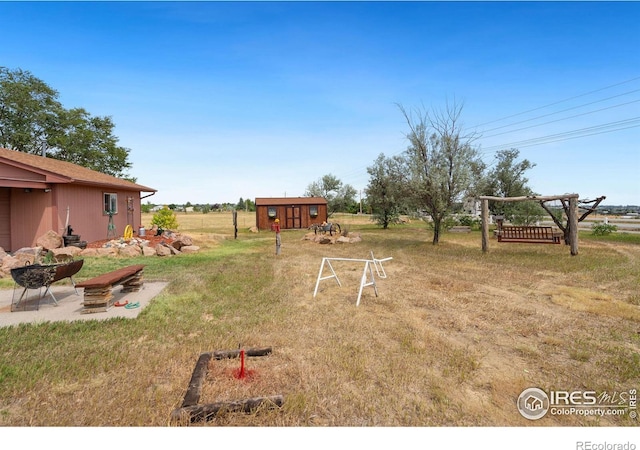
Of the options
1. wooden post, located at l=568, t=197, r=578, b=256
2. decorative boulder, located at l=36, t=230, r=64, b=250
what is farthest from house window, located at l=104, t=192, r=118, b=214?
wooden post, located at l=568, t=197, r=578, b=256

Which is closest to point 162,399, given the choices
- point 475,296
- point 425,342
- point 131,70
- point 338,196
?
point 425,342

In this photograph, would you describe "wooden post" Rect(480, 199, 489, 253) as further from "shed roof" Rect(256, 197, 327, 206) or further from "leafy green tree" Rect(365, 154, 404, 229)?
"shed roof" Rect(256, 197, 327, 206)

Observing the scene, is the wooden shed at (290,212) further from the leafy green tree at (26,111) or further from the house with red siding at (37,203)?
the leafy green tree at (26,111)

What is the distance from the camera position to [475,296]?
262 inches

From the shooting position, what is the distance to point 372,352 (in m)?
3.99

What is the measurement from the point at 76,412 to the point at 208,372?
1154 millimetres

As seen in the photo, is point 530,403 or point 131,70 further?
point 131,70

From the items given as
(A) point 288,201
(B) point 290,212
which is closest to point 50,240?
(B) point 290,212

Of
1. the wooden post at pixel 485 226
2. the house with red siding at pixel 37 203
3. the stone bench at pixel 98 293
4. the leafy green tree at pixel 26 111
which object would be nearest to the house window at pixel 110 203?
the house with red siding at pixel 37 203

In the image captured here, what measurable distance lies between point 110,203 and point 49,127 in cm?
1840

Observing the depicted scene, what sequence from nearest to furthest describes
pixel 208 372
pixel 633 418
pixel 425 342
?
1. pixel 633 418
2. pixel 208 372
3. pixel 425 342

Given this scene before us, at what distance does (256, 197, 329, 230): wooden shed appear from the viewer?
26.4 metres

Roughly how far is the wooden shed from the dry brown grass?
18.5 metres
